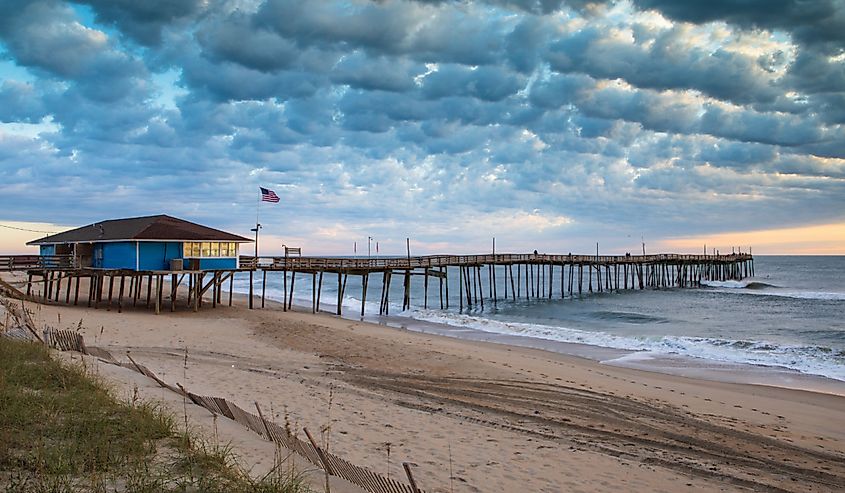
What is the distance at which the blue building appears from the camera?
94.8ft

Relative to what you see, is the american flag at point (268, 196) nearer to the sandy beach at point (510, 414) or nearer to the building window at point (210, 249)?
the building window at point (210, 249)

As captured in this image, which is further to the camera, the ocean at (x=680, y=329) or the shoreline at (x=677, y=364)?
the ocean at (x=680, y=329)

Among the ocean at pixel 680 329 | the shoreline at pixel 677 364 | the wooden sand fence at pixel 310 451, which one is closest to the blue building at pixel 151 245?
the ocean at pixel 680 329

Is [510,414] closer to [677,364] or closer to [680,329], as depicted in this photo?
[677,364]

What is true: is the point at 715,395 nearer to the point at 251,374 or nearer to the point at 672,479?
the point at 672,479

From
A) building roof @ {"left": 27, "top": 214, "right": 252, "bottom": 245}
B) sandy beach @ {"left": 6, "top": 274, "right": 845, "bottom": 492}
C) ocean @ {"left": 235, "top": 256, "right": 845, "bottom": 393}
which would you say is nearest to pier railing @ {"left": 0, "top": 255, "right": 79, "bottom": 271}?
building roof @ {"left": 27, "top": 214, "right": 252, "bottom": 245}

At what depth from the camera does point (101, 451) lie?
20.0 feet

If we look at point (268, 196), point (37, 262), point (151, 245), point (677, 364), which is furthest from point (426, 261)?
point (677, 364)

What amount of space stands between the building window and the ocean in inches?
340

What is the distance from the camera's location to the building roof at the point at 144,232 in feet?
95.7

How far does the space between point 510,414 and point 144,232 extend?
2310 cm

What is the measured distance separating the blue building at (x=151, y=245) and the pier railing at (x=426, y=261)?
7.37ft

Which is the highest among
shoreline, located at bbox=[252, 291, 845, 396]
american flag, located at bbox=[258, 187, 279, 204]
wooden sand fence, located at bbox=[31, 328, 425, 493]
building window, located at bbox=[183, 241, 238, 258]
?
american flag, located at bbox=[258, 187, 279, 204]

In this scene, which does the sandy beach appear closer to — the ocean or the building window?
the ocean
